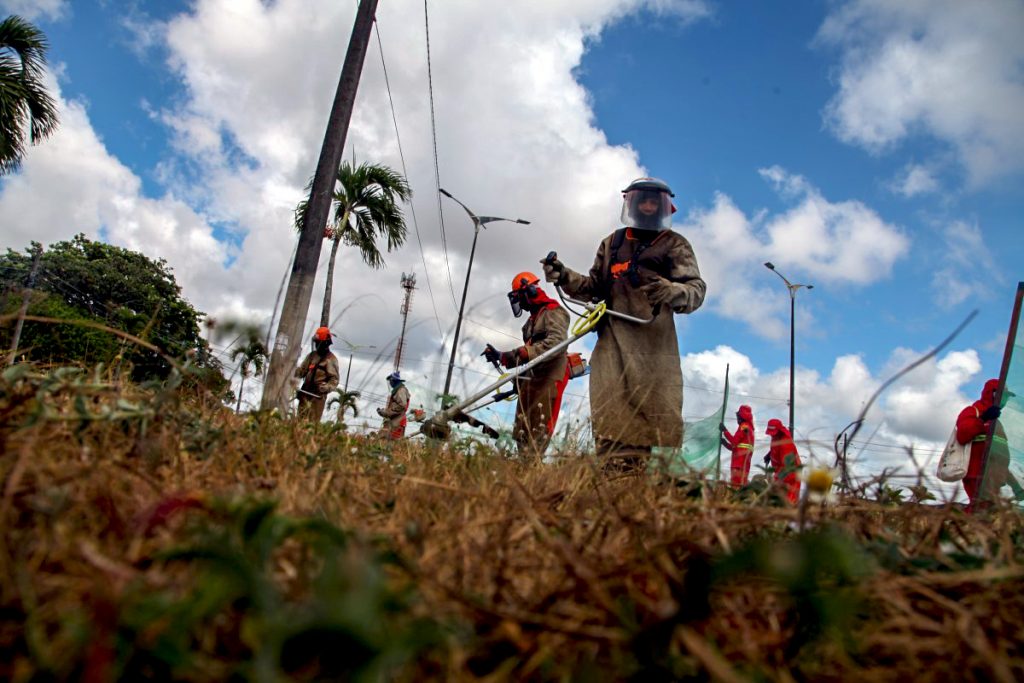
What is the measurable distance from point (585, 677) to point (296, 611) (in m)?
0.31

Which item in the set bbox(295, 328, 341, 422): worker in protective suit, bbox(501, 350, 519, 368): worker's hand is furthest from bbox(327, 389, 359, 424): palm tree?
bbox(295, 328, 341, 422): worker in protective suit

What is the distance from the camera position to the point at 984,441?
20.0 ft

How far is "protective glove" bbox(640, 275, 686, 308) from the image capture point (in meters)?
3.89

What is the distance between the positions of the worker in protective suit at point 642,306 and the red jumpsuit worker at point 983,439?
2.73 meters

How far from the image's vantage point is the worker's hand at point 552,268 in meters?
4.38

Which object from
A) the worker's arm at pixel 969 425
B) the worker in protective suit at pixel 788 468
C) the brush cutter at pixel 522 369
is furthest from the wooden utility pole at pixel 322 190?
the worker's arm at pixel 969 425

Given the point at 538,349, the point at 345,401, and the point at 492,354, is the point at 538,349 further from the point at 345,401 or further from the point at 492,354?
the point at 345,401

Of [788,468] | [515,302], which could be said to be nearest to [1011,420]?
[515,302]

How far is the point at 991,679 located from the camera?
2.71ft

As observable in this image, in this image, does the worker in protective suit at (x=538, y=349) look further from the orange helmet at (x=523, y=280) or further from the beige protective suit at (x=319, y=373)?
the beige protective suit at (x=319, y=373)

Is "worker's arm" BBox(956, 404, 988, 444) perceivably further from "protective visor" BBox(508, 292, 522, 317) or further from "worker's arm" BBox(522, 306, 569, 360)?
"protective visor" BBox(508, 292, 522, 317)

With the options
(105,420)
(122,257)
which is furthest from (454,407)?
(122,257)

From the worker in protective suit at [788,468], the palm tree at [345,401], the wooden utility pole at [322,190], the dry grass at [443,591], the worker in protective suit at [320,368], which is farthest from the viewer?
the worker in protective suit at [320,368]

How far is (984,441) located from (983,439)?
49mm
